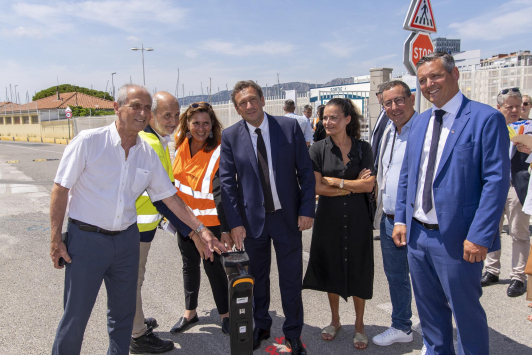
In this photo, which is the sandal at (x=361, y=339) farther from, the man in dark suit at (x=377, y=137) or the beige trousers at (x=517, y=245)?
the beige trousers at (x=517, y=245)

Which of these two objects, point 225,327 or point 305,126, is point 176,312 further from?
point 305,126

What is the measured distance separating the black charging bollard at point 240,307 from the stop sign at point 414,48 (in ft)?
14.1

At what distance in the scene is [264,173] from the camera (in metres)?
3.16

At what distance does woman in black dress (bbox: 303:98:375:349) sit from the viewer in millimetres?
3232

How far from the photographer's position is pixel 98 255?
8.03 ft

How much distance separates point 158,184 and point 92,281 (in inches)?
30.0

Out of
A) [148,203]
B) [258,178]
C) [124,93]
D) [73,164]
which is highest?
[124,93]

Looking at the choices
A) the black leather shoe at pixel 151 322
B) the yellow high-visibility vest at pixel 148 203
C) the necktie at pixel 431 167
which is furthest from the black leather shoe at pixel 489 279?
the yellow high-visibility vest at pixel 148 203

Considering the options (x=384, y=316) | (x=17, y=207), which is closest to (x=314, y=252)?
(x=384, y=316)

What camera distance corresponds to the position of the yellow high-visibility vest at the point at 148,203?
118 inches

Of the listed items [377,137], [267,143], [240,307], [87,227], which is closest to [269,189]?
[267,143]

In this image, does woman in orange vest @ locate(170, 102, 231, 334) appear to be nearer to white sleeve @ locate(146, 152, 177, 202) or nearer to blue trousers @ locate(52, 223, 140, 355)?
white sleeve @ locate(146, 152, 177, 202)

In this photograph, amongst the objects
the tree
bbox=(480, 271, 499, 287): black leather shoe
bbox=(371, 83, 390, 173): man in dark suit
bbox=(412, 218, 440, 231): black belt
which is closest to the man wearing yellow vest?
bbox=(412, 218, 440, 231): black belt

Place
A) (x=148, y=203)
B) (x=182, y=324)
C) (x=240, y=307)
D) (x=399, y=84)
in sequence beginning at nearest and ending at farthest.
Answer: (x=240, y=307), (x=148, y=203), (x=399, y=84), (x=182, y=324)
